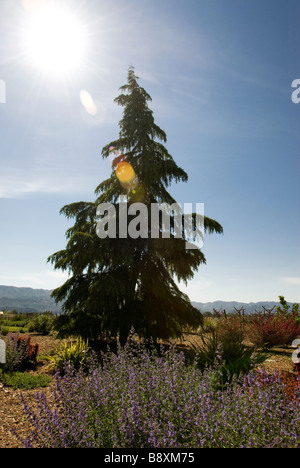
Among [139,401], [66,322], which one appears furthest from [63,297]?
[139,401]

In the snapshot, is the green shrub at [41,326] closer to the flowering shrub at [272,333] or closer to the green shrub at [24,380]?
the green shrub at [24,380]

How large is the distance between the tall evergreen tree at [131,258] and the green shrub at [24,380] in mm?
2251

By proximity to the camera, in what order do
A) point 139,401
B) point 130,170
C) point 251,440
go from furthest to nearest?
point 130,170, point 139,401, point 251,440

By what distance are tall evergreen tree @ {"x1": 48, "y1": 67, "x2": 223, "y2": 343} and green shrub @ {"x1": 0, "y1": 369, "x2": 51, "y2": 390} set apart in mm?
2251

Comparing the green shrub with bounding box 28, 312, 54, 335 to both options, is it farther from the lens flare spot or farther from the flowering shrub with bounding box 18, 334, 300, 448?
the flowering shrub with bounding box 18, 334, 300, 448

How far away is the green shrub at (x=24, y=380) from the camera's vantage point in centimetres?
618

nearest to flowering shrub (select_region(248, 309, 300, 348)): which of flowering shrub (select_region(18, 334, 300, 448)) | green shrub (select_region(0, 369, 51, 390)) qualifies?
green shrub (select_region(0, 369, 51, 390))

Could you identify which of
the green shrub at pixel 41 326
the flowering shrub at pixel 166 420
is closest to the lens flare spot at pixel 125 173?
the flowering shrub at pixel 166 420

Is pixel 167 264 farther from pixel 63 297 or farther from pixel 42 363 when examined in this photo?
pixel 42 363

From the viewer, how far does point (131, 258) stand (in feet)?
30.1

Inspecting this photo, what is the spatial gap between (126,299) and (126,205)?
3.27m

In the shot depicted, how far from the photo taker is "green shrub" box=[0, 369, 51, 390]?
243 inches

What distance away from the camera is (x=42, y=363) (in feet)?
27.8

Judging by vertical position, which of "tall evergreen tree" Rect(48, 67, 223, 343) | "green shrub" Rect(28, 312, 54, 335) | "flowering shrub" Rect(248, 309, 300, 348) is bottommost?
"green shrub" Rect(28, 312, 54, 335)
